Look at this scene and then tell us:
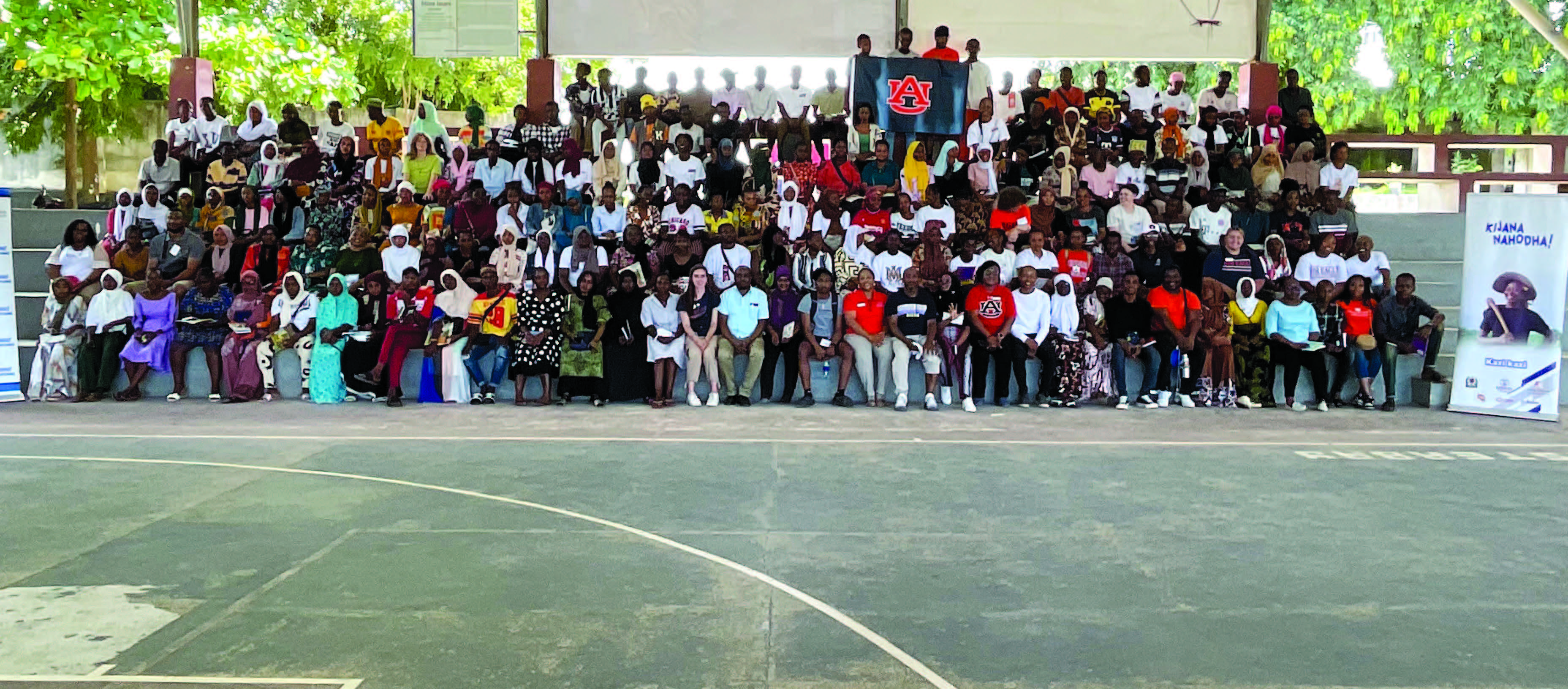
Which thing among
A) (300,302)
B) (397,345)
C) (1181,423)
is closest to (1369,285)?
(1181,423)

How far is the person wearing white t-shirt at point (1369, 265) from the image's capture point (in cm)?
1287

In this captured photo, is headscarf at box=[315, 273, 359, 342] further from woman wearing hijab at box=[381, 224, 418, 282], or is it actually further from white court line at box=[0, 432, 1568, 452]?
white court line at box=[0, 432, 1568, 452]

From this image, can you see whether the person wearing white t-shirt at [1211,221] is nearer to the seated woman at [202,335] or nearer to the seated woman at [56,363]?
the seated woman at [202,335]

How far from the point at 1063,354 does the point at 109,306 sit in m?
8.82

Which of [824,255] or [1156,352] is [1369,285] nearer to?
[1156,352]

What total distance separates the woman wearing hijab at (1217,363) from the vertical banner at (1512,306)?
1967 mm

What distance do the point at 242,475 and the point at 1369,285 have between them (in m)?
10.2

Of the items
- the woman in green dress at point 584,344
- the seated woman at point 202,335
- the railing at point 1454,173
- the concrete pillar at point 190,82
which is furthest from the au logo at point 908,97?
the concrete pillar at point 190,82

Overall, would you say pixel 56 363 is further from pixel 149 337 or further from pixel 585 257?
pixel 585 257

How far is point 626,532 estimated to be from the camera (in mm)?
6676

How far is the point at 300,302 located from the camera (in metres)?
12.3

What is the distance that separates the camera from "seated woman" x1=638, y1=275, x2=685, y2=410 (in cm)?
1188

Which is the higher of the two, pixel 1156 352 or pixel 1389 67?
pixel 1389 67

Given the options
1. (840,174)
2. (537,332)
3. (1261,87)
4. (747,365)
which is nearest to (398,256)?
(537,332)
